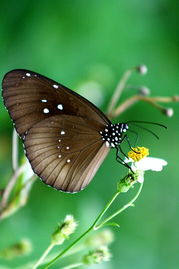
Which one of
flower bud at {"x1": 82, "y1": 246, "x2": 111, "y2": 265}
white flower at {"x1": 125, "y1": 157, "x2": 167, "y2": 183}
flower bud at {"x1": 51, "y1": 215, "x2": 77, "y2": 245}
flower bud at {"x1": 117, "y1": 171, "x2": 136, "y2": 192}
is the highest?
white flower at {"x1": 125, "y1": 157, "x2": 167, "y2": 183}

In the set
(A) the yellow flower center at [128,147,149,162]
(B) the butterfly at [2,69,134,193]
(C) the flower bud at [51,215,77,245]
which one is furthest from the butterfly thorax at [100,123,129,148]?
(C) the flower bud at [51,215,77,245]

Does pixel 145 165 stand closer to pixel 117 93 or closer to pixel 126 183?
pixel 126 183

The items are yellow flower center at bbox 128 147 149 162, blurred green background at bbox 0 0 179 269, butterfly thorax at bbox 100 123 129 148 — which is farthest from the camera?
blurred green background at bbox 0 0 179 269

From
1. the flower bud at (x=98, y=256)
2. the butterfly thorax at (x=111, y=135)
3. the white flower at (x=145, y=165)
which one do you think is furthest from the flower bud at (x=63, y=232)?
the butterfly thorax at (x=111, y=135)

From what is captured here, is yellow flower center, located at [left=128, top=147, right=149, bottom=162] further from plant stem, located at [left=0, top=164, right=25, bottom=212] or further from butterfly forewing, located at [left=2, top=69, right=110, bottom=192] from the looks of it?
plant stem, located at [left=0, top=164, right=25, bottom=212]

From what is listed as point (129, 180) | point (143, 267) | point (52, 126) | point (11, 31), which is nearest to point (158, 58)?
point (11, 31)

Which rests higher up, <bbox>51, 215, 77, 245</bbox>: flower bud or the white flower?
the white flower
